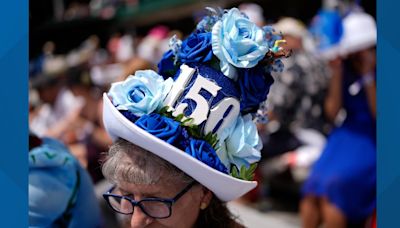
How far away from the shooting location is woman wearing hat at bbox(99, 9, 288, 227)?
173 cm

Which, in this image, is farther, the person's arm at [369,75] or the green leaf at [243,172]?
the person's arm at [369,75]

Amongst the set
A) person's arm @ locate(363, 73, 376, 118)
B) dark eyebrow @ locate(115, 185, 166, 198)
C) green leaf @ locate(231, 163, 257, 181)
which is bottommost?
→ person's arm @ locate(363, 73, 376, 118)

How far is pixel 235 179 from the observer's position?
178cm

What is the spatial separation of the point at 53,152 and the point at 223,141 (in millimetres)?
768

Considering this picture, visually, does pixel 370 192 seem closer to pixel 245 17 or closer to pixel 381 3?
pixel 245 17

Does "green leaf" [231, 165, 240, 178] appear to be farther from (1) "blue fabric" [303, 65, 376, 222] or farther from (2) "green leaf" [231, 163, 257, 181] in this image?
(1) "blue fabric" [303, 65, 376, 222]

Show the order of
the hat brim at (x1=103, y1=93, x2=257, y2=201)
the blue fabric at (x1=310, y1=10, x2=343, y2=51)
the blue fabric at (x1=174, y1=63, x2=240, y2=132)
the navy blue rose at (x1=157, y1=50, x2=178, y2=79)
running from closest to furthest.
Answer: the hat brim at (x1=103, y1=93, x2=257, y2=201) < the blue fabric at (x1=174, y1=63, x2=240, y2=132) < the navy blue rose at (x1=157, y1=50, x2=178, y2=79) < the blue fabric at (x1=310, y1=10, x2=343, y2=51)

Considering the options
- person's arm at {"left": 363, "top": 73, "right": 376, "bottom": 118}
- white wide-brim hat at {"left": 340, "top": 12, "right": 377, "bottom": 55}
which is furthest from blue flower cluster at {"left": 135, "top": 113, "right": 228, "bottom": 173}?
white wide-brim hat at {"left": 340, "top": 12, "right": 377, "bottom": 55}

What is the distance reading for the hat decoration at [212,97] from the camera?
Answer: 1.74 meters

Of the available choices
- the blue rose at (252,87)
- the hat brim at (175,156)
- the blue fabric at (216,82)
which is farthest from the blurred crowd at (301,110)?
the hat brim at (175,156)

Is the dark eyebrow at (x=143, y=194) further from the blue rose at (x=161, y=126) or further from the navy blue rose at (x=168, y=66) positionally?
the navy blue rose at (x=168, y=66)

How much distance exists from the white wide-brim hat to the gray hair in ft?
7.38

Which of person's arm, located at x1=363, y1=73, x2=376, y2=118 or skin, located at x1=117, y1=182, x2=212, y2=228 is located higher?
skin, located at x1=117, y1=182, x2=212, y2=228

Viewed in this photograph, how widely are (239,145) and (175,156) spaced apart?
0.74 feet
